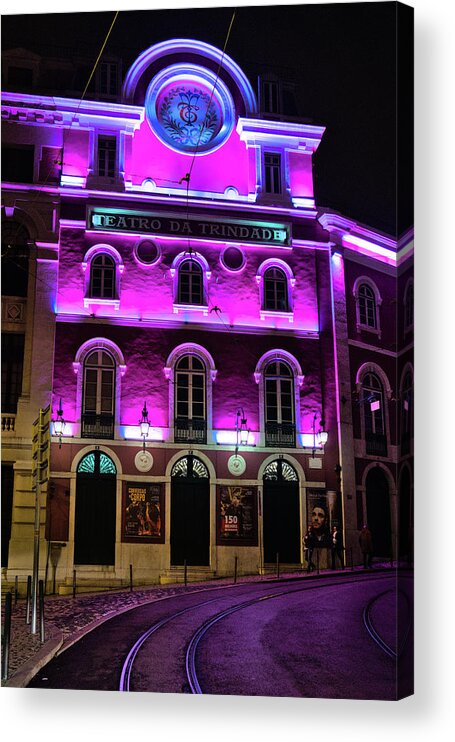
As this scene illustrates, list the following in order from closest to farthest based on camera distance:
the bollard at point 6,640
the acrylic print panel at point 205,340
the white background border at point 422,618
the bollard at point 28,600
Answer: the white background border at point 422,618 < the bollard at point 6,640 < the acrylic print panel at point 205,340 < the bollard at point 28,600

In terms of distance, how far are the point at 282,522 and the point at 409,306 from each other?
240cm

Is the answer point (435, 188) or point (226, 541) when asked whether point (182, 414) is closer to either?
point (226, 541)

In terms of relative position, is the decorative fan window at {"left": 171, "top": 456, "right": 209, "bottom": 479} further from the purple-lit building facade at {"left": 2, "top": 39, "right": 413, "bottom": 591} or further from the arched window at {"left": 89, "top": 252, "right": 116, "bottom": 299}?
the arched window at {"left": 89, "top": 252, "right": 116, "bottom": 299}

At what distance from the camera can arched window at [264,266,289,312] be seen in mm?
9789

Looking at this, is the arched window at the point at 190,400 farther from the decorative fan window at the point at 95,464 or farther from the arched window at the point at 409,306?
the arched window at the point at 409,306

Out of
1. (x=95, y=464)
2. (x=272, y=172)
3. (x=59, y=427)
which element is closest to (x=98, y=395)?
(x=59, y=427)

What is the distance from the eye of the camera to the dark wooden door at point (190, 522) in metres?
9.18

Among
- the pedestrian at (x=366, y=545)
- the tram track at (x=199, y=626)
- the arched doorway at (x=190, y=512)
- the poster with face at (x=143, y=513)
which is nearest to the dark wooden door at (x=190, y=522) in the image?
the arched doorway at (x=190, y=512)

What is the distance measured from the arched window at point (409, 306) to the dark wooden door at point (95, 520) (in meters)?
3.14

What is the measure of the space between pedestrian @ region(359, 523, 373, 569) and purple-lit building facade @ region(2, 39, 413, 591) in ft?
0.67

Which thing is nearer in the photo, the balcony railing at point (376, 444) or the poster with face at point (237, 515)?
the balcony railing at point (376, 444)

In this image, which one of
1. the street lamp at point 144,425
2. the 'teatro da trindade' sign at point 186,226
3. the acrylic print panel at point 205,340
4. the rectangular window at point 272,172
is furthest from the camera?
the rectangular window at point 272,172

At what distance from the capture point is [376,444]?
29.2 ft

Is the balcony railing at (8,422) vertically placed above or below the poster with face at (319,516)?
above
